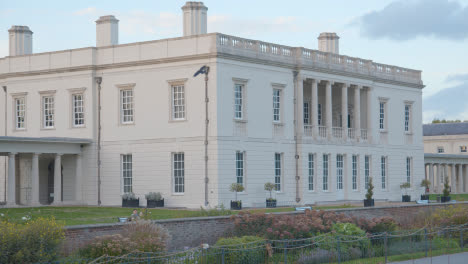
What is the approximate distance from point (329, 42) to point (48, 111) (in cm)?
2221

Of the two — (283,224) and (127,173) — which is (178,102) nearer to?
(127,173)

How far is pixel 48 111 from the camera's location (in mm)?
50438

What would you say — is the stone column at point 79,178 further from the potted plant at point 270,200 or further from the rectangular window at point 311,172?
the rectangular window at point 311,172

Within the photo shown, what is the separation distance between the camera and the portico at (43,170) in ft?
143

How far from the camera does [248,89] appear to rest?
1797 inches

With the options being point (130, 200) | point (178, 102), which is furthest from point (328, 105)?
point (130, 200)

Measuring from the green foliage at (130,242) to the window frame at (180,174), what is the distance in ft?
70.7

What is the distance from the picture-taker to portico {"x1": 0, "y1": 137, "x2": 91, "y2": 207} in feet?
143

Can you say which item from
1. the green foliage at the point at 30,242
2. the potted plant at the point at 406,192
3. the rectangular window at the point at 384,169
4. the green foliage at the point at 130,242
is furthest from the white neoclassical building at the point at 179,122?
the green foliage at the point at 30,242

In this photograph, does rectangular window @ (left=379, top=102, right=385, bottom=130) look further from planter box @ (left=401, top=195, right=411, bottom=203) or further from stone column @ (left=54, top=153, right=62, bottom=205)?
stone column @ (left=54, top=153, right=62, bottom=205)

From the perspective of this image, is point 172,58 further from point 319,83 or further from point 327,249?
point 327,249

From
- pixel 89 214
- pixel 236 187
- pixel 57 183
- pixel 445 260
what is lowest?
pixel 445 260

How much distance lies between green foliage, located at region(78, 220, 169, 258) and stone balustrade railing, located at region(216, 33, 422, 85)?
22.1 m

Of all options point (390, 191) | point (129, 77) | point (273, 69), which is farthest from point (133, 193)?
point (390, 191)
